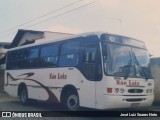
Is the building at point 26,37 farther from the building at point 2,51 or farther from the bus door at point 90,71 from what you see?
the bus door at point 90,71

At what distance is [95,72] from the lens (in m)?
8.70

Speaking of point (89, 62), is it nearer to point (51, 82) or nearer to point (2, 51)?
point (51, 82)

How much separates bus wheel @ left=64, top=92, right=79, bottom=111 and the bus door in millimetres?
385

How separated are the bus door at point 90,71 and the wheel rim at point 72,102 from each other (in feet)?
1.34

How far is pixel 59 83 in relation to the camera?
10219mm

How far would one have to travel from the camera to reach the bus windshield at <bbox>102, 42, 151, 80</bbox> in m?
8.52

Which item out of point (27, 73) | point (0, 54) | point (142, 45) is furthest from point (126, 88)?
point (0, 54)

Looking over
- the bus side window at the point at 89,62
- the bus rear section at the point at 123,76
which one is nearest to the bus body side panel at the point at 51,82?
the bus side window at the point at 89,62

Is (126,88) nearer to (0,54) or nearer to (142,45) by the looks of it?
(142,45)

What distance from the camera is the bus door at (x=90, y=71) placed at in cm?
866

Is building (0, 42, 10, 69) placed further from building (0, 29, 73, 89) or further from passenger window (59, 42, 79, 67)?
passenger window (59, 42, 79, 67)

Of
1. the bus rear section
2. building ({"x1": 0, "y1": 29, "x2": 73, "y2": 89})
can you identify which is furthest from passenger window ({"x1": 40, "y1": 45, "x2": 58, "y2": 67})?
building ({"x1": 0, "y1": 29, "x2": 73, "y2": 89})

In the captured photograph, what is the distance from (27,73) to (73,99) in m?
3.53

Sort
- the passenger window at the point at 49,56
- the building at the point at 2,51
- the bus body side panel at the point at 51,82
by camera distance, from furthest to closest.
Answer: the building at the point at 2,51, the passenger window at the point at 49,56, the bus body side panel at the point at 51,82
